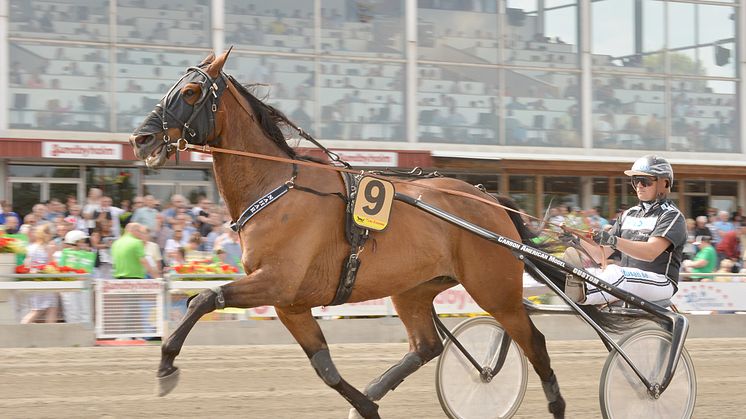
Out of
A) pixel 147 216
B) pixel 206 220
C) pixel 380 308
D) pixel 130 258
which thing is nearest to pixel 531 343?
pixel 380 308

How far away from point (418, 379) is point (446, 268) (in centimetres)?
234

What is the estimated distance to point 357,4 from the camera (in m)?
17.9

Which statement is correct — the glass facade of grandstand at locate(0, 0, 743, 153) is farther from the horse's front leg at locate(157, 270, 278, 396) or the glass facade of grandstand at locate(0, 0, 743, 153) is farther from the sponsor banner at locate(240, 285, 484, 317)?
the horse's front leg at locate(157, 270, 278, 396)

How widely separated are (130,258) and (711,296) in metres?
6.82

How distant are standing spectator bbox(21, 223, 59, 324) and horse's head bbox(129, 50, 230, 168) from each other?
205 inches

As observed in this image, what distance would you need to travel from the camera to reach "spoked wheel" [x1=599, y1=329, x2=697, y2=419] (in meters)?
5.46

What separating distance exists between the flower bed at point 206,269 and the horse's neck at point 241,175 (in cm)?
503

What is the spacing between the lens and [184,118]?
494 cm

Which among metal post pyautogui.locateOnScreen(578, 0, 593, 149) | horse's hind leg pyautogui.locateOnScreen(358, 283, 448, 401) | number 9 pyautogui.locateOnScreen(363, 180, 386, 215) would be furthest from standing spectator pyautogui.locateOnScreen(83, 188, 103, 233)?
metal post pyautogui.locateOnScreen(578, 0, 593, 149)

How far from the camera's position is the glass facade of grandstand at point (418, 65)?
52.6 ft

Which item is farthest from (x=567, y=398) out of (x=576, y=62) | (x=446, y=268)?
(x=576, y=62)

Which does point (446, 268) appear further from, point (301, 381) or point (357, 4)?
point (357, 4)

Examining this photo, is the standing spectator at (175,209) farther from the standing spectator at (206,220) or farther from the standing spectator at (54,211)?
the standing spectator at (54,211)

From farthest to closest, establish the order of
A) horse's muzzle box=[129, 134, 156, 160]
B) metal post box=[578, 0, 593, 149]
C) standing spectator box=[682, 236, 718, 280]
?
metal post box=[578, 0, 593, 149] → standing spectator box=[682, 236, 718, 280] → horse's muzzle box=[129, 134, 156, 160]
